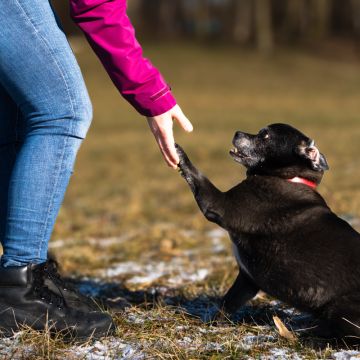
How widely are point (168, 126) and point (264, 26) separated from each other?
45625mm

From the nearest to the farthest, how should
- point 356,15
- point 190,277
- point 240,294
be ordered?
point 240,294
point 190,277
point 356,15

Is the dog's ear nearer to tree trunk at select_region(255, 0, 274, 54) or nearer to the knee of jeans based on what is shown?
A: the knee of jeans

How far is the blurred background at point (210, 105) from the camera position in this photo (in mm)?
8258

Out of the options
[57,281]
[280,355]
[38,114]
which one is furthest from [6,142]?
[280,355]

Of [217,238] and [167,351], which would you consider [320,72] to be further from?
[167,351]

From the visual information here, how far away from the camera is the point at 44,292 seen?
317 centimetres

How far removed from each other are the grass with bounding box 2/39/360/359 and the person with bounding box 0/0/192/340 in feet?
0.74

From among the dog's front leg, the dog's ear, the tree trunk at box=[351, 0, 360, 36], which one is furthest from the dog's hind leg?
the tree trunk at box=[351, 0, 360, 36]

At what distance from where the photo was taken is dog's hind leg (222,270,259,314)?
3.63 metres

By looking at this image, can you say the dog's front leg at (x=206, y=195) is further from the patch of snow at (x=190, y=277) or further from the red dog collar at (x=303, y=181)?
the patch of snow at (x=190, y=277)

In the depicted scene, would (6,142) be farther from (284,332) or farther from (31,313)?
(284,332)

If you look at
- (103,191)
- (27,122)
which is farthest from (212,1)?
(27,122)

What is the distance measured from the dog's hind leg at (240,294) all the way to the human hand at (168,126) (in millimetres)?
784

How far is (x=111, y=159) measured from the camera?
15258mm
